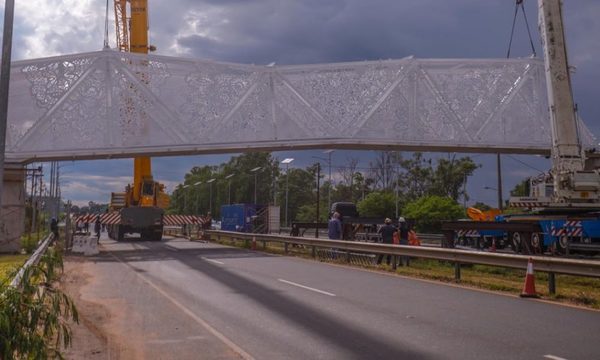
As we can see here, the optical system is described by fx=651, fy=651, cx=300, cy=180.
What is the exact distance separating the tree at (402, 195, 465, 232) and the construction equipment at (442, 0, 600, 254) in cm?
2684

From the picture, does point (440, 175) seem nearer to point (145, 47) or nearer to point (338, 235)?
point (145, 47)

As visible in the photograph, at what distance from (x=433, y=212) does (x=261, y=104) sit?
2253cm

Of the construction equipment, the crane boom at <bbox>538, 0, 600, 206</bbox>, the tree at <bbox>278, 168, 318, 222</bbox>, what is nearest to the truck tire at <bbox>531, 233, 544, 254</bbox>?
the construction equipment

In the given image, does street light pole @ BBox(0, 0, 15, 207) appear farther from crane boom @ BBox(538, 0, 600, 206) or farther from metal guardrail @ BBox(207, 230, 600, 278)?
crane boom @ BBox(538, 0, 600, 206)

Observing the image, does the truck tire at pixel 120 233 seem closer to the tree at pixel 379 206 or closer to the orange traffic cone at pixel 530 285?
the tree at pixel 379 206

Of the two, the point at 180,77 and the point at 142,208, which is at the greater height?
the point at 180,77

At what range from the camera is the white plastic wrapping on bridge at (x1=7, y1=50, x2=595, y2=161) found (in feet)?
113

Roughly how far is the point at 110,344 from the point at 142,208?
1346 inches

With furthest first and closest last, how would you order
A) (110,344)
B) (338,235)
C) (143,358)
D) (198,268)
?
(338,235) → (198,268) → (110,344) → (143,358)

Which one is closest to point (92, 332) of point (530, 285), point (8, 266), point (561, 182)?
point (8, 266)

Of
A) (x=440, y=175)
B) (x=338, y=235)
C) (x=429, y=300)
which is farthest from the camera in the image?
(x=440, y=175)

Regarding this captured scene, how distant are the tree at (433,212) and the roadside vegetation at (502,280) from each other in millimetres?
27461

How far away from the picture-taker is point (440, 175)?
77.3 meters

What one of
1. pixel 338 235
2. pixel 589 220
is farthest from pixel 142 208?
pixel 589 220
